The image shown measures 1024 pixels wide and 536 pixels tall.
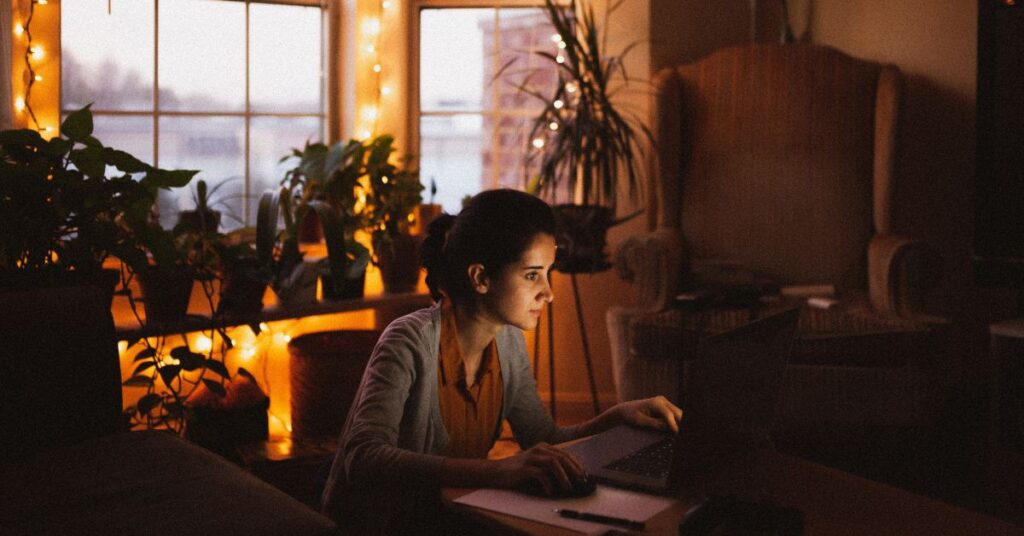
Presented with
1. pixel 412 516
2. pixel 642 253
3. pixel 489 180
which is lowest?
pixel 412 516

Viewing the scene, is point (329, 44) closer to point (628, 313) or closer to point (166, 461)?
point (628, 313)

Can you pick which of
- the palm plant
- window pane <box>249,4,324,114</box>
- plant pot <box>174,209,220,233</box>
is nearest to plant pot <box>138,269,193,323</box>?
plant pot <box>174,209,220,233</box>

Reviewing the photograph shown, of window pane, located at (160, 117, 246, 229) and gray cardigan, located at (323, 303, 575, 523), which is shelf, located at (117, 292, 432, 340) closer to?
window pane, located at (160, 117, 246, 229)

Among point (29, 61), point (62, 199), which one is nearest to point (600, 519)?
point (62, 199)

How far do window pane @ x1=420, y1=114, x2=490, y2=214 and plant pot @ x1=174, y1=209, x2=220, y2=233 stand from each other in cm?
96

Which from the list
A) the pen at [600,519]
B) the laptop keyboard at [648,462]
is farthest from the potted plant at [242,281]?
the pen at [600,519]

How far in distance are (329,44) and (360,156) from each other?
2.23ft

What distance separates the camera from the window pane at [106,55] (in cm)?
338

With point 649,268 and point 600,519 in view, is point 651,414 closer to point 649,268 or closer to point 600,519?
point 600,519

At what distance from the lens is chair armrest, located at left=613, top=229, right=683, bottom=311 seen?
3.58 m

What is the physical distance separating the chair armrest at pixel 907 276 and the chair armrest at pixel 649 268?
68 centimetres

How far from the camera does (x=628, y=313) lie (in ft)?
11.7

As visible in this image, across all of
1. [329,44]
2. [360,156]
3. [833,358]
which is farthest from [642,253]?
[329,44]

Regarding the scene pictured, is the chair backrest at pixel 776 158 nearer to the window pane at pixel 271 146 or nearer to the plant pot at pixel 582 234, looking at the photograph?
the plant pot at pixel 582 234
